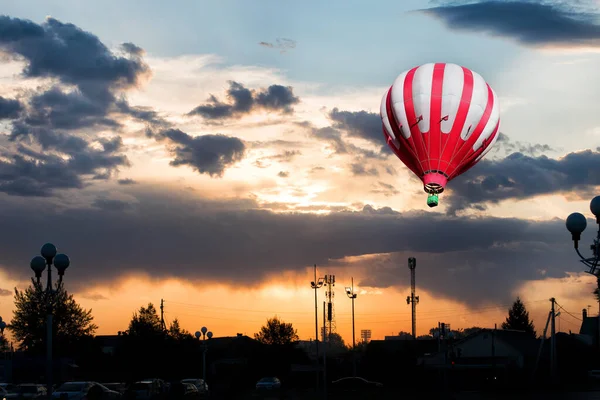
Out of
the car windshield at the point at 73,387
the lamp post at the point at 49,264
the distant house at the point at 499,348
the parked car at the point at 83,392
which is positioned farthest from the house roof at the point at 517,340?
the lamp post at the point at 49,264

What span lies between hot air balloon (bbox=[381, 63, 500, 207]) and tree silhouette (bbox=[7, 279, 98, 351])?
81.4 meters

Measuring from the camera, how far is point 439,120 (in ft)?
143

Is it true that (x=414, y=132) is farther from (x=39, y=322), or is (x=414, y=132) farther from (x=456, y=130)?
(x=39, y=322)

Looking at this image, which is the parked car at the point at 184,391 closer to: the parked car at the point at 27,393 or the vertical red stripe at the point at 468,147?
the parked car at the point at 27,393

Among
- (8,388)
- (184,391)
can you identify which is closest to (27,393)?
(8,388)

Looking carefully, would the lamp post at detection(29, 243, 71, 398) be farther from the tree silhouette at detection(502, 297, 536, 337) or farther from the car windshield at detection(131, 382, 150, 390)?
the tree silhouette at detection(502, 297, 536, 337)

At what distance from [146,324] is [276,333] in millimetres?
37921

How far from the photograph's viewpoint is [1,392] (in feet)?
151

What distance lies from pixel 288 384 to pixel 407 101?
49.2 m

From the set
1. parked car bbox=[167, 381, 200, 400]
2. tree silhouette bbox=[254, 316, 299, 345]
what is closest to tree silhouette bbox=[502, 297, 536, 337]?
tree silhouette bbox=[254, 316, 299, 345]

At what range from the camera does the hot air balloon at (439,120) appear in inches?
1720

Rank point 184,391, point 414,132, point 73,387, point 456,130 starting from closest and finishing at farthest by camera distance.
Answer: point 456,130 < point 414,132 < point 73,387 < point 184,391

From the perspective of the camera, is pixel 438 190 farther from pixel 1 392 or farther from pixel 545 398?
pixel 1 392

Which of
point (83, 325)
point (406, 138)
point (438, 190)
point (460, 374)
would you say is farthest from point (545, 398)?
point (83, 325)
